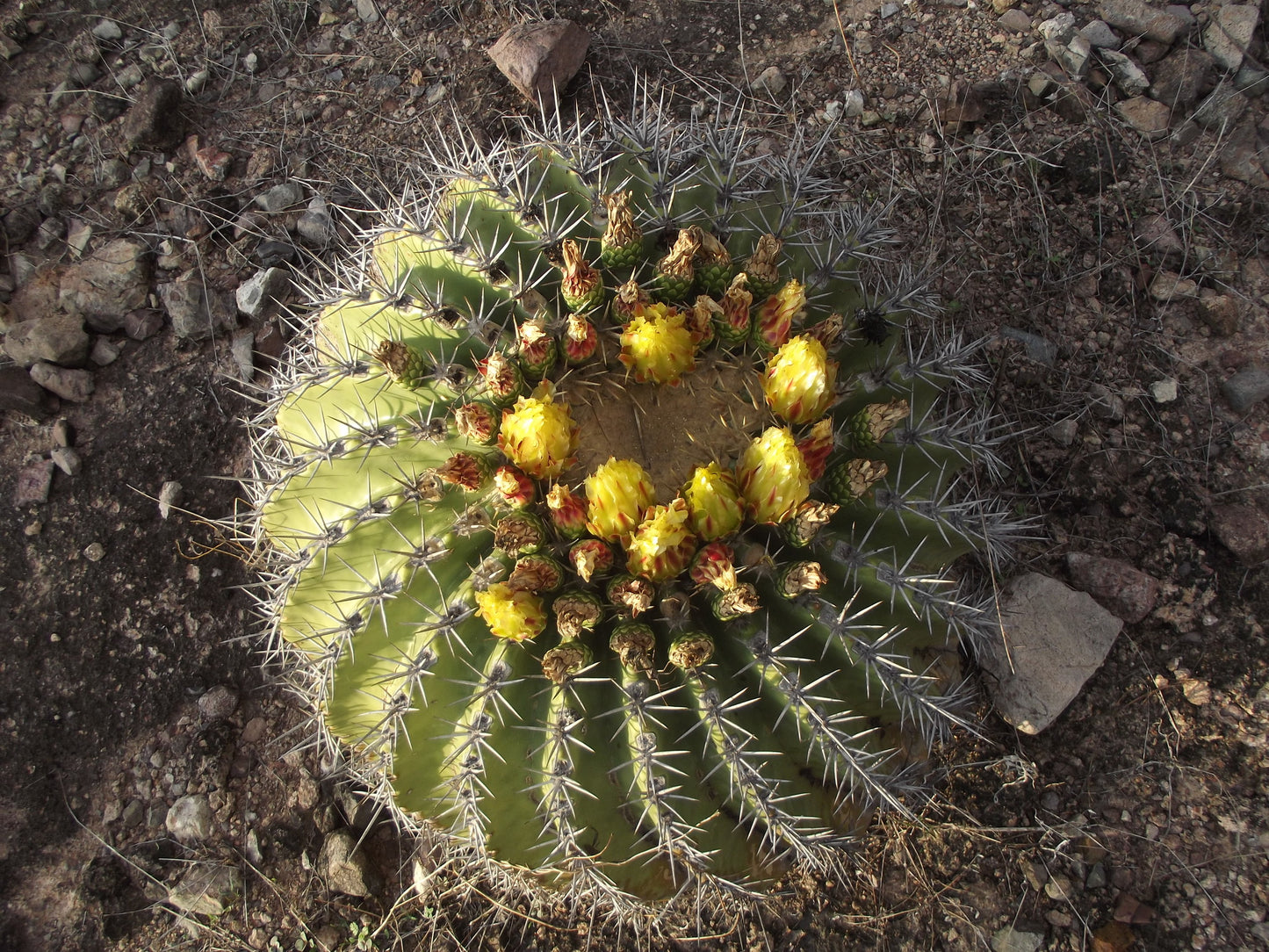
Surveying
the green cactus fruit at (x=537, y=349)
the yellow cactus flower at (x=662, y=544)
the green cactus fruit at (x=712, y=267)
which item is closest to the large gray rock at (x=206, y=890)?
the yellow cactus flower at (x=662, y=544)

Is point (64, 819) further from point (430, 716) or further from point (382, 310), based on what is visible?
point (382, 310)

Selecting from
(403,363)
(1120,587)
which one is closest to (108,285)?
(403,363)

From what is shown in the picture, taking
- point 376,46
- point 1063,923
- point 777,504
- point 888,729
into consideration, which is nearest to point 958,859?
point 1063,923

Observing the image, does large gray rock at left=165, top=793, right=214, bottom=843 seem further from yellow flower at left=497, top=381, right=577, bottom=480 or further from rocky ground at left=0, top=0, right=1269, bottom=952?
yellow flower at left=497, top=381, right=577, bottom=480

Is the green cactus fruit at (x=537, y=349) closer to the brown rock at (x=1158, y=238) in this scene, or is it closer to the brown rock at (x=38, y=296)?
the brown rock at (x=38, y=296)

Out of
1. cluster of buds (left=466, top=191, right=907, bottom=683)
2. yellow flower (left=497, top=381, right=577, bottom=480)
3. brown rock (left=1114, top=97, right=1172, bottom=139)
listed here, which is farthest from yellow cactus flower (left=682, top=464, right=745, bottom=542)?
brown rock (left=1114, top=97, right=1172, bottom=139)
